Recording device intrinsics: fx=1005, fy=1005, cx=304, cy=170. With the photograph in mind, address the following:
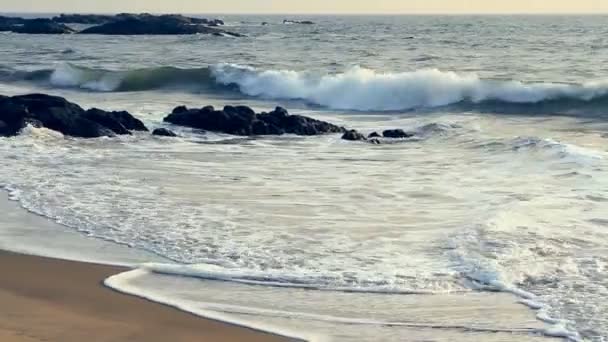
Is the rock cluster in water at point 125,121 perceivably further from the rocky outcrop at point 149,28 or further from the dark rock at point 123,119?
the rocky outcrop at point 149,28

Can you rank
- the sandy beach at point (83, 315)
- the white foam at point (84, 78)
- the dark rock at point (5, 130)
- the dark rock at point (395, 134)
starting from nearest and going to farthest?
the sandy beach at point (83, 315), the dark rock at point (5, 130), the dark rock at point (395, 134), the white foam at point (84, 78)

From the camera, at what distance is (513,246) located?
8688 millimetres

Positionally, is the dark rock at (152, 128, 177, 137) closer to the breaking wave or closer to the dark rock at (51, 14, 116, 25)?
the breaking wave

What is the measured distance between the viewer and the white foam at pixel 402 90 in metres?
27.0

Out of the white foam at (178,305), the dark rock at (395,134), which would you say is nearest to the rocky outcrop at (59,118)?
the dark rock at (395,134)

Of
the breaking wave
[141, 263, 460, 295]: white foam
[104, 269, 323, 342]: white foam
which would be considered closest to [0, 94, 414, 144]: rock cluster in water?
the breaking wave

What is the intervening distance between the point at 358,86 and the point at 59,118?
491 inches

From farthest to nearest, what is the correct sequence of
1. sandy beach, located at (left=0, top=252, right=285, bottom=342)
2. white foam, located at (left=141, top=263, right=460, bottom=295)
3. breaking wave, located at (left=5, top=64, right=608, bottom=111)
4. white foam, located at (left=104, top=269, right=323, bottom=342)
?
breaking wave, located at (left=5, top=64, right=608, bottom=111)
white foam, located at (left=141, top=263, right=460, bottom=295)
white foam, located at (left=104, top=269, right=323, bottom=342)
sandy beach, located at (left=0, top=252, right=285, bottom=342)

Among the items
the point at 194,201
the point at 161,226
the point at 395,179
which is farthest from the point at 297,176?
the point at 161,226

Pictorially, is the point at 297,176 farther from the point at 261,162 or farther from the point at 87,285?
the point at 87,285

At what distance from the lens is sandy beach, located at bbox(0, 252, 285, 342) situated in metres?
6.19

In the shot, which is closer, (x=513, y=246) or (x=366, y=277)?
(x=366, y=277)

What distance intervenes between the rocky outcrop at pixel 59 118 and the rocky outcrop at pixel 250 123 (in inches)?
52.8

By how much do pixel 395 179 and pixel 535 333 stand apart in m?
6.70
